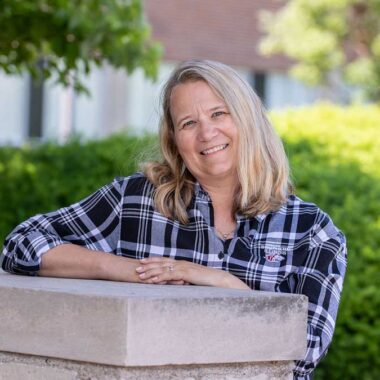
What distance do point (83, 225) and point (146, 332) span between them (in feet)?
3.40

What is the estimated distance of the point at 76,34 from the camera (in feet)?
19.9

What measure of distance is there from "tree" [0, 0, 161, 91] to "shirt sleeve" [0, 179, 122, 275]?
8.76ft

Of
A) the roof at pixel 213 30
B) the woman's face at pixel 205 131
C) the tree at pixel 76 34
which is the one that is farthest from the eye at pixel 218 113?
the roof at pixel 213 30

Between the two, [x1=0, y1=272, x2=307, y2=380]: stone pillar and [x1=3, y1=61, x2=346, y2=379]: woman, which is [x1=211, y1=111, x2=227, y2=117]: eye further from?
[x1=0, y1=272, x2=307, y2=380]: stone pillar

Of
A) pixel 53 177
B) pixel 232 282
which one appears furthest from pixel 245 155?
pixel 53 177

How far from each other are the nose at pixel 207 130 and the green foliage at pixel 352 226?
2.89 metres

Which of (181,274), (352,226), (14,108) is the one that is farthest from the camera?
(14,108)

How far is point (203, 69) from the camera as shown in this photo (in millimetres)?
3326

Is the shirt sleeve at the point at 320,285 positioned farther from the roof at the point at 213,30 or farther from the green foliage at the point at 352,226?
the roof at the point at 213,30

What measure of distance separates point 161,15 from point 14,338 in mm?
16511

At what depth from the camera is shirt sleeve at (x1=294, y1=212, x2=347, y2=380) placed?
296 centimetres

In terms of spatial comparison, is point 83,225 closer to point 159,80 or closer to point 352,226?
point 352,226

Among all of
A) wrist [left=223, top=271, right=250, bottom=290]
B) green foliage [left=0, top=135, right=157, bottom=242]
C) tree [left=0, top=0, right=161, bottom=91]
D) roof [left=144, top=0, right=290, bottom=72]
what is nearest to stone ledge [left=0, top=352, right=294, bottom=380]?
wrist [left=223, top=271, right=250, bottom=290]

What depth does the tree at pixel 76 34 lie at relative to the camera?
6.07 meters
